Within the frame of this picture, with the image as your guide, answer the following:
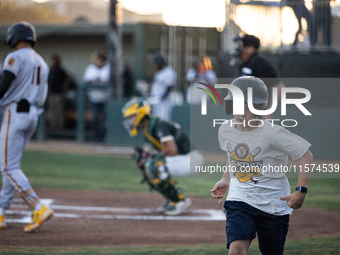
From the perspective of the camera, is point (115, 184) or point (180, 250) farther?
point (115, 184)

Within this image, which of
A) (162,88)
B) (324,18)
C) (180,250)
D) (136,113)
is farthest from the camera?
(162,88)

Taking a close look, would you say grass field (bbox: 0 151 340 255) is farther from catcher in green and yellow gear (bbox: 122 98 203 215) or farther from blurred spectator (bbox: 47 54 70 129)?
blurred spectator (bbox: 47 54 70 129)

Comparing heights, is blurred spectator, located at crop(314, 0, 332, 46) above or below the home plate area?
above

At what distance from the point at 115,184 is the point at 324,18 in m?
6.61

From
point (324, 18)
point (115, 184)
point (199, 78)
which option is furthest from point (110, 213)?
point (324, 18)

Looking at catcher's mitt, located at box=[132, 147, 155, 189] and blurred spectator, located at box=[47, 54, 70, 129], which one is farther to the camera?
blurred spectator, located at box=[47, 54, 70, 129]

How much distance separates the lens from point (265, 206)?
11.1 feet

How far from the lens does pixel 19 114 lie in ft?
17.0

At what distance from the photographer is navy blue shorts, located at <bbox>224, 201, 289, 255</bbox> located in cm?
330

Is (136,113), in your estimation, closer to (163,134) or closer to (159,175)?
(163,134)

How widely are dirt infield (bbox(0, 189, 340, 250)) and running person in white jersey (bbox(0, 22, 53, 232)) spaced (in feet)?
1.10

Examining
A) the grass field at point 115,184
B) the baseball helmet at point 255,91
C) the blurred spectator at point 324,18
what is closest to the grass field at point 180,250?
the grass field at point 115,184

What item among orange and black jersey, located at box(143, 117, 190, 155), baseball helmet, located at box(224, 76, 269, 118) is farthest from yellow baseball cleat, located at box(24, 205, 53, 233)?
baseball helmet, located at box(224, 76, 269, 118)

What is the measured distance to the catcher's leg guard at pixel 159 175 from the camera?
5973 mm
